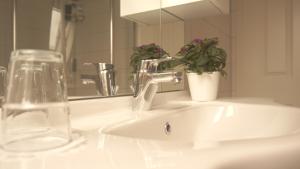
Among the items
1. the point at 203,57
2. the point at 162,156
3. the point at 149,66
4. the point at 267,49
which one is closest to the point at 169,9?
the point at 203,57

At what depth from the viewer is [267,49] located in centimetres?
217

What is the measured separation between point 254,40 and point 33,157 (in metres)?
2.21

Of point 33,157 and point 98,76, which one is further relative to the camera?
point 98,76

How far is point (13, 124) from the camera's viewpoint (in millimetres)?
443

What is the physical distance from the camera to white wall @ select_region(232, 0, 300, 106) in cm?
206

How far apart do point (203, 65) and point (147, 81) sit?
36 centimetres

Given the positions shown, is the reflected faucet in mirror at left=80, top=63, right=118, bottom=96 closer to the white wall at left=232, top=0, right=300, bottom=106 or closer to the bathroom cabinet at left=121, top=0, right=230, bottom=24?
the bathroom cabinet at left=121, top=0, right=230, bottom=24

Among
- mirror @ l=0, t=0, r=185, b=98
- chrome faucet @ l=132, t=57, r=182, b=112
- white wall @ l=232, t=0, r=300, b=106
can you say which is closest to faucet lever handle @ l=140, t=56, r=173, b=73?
chrome faucet @ l=132, t=57, r=182, b=112

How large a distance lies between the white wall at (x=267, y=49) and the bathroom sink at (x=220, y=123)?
1.38 m

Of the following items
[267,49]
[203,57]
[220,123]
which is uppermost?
[267,49]

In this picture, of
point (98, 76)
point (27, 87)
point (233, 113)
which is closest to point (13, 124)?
point (27, 87)

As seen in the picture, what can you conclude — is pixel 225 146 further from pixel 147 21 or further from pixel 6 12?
pixel 147 21

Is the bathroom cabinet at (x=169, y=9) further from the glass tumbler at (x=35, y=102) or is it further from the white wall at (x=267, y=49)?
the white wall at (x=267, y=49)

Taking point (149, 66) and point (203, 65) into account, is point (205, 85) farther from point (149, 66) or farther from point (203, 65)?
point (149, 66)
